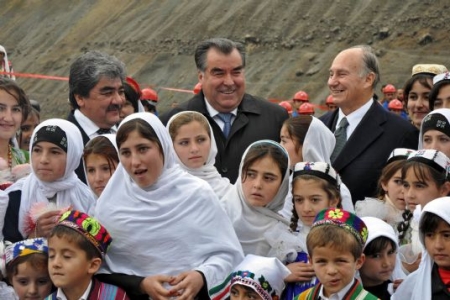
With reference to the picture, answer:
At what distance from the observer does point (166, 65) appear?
3675cm

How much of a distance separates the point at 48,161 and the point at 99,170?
36cm

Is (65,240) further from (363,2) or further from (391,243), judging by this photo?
(363,2)

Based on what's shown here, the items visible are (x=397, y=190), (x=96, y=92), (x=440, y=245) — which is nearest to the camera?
(x=440, y=245)

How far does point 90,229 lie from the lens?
565 cm

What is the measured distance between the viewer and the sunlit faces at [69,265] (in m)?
5.62

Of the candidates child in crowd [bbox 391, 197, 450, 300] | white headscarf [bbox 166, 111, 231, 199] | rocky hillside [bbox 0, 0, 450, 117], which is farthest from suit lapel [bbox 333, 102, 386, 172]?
rocky hillside [bbox 0, 0, 450, 117]

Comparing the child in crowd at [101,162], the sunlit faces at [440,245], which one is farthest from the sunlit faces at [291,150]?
the sunlit faces at [440,245]

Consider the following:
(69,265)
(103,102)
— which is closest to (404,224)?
(69,265)

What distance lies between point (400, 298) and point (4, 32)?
42858 millimetres

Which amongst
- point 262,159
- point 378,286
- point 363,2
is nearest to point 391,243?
point 378,286

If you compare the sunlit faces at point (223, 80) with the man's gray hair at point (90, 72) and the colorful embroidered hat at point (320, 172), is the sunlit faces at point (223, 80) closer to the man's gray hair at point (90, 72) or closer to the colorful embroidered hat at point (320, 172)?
the man's gray hair at point (90, 72)

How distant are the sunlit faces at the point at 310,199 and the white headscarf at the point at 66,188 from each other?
1473 millimetres

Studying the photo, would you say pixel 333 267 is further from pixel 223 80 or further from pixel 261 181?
pixel 223 80

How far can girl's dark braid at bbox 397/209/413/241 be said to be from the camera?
6469mm
